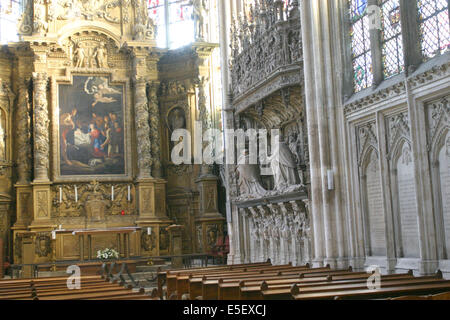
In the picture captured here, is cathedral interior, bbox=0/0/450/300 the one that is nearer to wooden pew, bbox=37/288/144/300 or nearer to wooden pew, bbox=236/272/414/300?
wooden pew, bbox=236/272/414/300

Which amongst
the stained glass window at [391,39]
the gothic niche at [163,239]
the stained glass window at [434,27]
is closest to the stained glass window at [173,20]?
the gothic niche at [163,239]

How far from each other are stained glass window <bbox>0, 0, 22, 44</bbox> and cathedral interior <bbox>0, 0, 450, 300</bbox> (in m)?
0.05

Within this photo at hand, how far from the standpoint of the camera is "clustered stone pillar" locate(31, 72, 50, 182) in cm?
2211

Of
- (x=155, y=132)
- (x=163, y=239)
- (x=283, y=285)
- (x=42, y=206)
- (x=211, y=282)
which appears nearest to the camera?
(x=283, y=285)

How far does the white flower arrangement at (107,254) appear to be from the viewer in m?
20.9

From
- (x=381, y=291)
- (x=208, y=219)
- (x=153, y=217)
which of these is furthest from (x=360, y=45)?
(x=153, y=217)

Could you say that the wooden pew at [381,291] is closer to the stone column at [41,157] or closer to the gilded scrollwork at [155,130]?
the stone column at [41,157]

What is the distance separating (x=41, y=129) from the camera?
2223 cm

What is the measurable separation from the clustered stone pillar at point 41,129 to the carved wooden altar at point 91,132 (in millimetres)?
37

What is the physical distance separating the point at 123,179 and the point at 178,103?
13.0ft

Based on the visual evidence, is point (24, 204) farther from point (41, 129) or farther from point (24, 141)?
point (41, 129)

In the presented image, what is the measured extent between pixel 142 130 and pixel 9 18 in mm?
7739

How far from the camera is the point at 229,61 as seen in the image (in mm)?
19797
